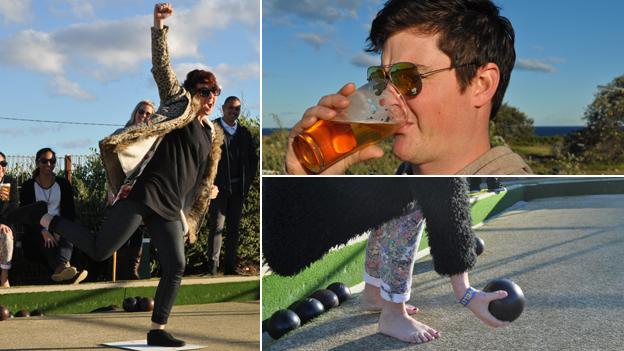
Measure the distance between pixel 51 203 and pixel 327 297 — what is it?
15.2 ft

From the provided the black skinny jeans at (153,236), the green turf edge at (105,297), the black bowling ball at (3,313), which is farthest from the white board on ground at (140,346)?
the green turf edge at (105,297)

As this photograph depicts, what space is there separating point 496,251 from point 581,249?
6.6 inches

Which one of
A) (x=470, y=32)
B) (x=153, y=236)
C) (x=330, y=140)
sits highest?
(x=470, y=32)

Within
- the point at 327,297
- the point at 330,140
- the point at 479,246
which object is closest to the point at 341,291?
the point at 327,297

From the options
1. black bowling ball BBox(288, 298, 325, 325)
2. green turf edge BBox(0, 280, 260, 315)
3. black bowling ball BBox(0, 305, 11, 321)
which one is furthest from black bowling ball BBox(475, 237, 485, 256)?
green turf edge BBox(0, 280, 260, 315)

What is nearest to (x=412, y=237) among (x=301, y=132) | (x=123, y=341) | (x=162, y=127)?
(x=301, y=132)

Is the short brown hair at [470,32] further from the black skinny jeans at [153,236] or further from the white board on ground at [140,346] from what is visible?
the white board on ground at [140,346]

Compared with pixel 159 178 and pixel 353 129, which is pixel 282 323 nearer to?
pixel 353 129

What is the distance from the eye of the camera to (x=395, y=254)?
6.18ft

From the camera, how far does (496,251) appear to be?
1812 millimetres

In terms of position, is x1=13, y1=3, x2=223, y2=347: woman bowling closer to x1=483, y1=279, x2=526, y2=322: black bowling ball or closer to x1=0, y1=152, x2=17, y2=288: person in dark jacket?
x1=483, y1=279, x2=526, y2=322: black bowling ball

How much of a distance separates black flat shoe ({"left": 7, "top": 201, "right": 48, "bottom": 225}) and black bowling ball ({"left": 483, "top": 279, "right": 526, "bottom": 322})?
8.89 feet

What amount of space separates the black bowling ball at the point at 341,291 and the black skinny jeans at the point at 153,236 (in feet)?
6.42

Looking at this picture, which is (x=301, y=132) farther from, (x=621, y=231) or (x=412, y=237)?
(x=621, y=231)
